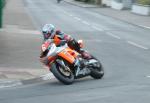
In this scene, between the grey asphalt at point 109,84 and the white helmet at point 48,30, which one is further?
the white helmet at point 48,30

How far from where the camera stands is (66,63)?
1388 centimetres

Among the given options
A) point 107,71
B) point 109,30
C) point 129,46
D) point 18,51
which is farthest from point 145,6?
point 107,71

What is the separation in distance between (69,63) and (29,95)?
Answer: 219cm

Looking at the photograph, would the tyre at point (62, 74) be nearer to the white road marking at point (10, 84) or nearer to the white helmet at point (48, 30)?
the white helmet at point (48, 30)

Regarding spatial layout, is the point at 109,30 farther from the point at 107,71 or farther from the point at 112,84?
the point at 112,84

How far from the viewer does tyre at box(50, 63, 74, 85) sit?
44.4 feet

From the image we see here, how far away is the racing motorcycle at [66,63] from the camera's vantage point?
1362cm

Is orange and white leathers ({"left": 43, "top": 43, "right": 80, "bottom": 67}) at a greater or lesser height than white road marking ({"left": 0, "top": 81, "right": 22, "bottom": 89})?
greater

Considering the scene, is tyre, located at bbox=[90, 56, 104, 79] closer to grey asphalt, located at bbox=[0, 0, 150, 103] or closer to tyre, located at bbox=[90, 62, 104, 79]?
tyre, located at bbox=[90, 62, 104, 79]

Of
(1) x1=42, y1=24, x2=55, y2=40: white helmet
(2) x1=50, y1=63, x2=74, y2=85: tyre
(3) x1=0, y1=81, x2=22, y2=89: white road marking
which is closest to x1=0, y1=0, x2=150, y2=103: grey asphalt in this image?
(2) x1=50, y1=63, x2=74, y2=85: tyre

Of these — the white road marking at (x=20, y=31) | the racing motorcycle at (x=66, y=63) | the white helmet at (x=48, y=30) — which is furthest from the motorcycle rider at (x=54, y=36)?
the white road marking at (x=20, y=31)

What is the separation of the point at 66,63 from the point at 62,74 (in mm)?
327

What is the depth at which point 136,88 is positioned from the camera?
12.5m

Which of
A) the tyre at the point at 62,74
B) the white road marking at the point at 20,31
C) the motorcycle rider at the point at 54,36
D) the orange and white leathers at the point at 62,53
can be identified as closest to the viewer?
the tyre at the point at 62,74
